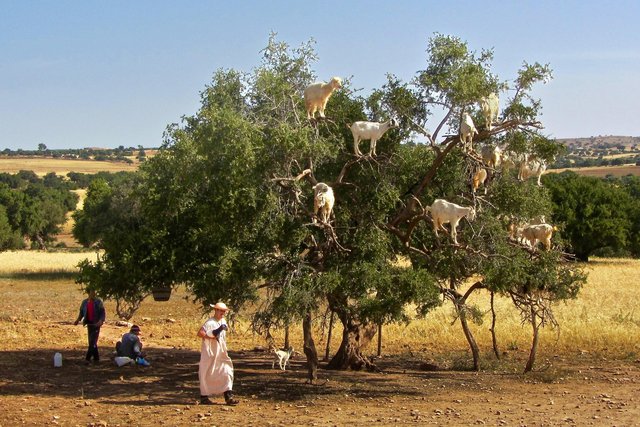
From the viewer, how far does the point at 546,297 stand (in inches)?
683

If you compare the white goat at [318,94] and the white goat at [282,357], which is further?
the white goat at [282,357]

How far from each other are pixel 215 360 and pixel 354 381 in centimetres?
405

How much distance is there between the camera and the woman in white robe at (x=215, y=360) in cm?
1389

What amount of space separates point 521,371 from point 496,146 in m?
5.79

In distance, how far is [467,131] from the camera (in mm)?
14242

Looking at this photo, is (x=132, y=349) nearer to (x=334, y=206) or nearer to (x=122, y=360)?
(x=122, y=360)

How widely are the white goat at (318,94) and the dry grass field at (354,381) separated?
15.3 feet

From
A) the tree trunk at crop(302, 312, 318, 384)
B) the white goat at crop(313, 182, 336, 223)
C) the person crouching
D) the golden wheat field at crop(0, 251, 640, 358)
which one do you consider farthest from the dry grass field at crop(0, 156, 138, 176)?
the white goat at crop(313, 182, 336, 223)

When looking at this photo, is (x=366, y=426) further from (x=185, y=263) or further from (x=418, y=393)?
(x=185, y=263)

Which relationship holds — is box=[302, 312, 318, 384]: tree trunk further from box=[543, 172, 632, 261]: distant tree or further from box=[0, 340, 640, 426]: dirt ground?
box=[543, 172, 632, 261]: distant tree

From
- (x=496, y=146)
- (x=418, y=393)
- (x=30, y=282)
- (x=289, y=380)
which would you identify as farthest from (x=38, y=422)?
(x=30, y=282)

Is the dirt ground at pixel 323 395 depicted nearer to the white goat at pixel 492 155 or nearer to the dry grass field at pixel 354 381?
the dry grass field at pixel 354 381

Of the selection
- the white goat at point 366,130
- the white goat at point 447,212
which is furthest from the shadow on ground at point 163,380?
the white goat at point 366,130

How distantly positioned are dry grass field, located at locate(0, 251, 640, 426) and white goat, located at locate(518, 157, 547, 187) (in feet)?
14.1
